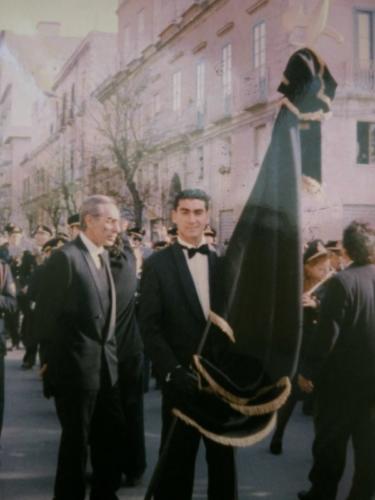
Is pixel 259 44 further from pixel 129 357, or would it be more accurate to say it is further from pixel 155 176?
pixel 129 357

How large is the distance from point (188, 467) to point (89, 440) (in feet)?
3.49

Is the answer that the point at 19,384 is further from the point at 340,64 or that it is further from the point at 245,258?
the point at 340,64

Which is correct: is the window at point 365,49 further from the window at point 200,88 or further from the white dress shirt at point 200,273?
Result: the white dress shirt at point 200,273

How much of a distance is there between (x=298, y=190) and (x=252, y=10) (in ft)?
41.3

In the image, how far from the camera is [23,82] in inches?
383

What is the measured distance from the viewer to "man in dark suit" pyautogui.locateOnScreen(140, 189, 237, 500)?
10.9ft

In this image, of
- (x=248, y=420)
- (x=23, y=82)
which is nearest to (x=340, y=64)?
(x=23, y=82)

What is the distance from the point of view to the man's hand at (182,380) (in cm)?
314

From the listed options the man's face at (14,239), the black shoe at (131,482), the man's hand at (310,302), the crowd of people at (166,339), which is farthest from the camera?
the man's face at (14,239)

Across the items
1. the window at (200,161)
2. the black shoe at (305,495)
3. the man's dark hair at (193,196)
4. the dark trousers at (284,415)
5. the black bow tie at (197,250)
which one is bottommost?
the black shoe at (305,495)

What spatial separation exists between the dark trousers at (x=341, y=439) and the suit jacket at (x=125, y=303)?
4.39 ft

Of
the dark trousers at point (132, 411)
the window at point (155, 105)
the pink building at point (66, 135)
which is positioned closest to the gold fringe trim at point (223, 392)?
the dark trousers at point (132, 411)

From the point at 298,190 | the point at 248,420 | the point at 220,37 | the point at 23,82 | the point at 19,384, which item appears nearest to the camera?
the point at 298,190

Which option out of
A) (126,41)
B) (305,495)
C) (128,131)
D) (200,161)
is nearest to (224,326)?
(305,495)
